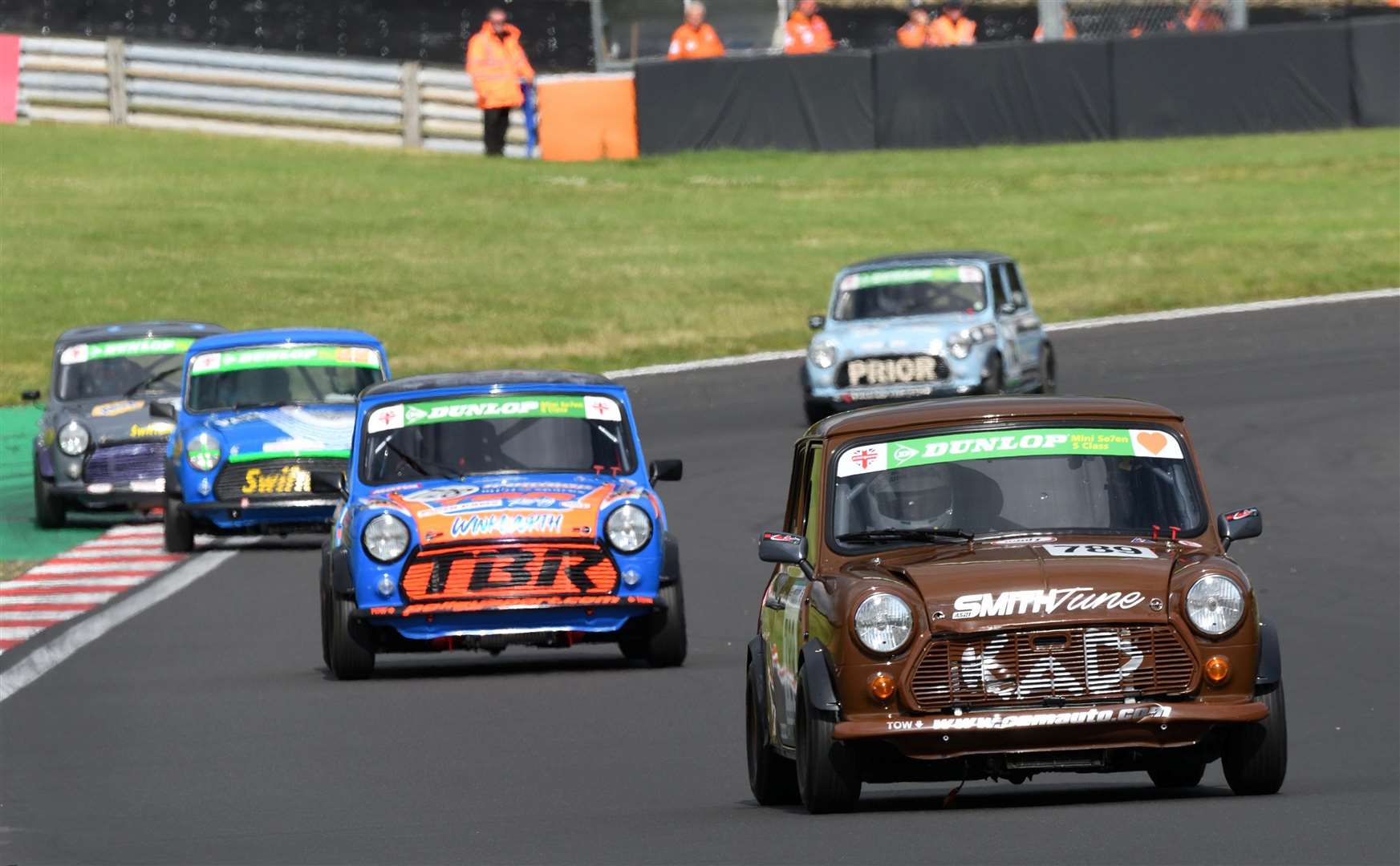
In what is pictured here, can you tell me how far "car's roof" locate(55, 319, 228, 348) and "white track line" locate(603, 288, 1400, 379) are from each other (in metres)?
6.81

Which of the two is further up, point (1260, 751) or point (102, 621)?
point (1260, 751)

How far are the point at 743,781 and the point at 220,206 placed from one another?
29.0 meters

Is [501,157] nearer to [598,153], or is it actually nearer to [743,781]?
[598,153]

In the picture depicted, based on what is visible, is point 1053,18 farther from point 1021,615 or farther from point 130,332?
point 1021,615

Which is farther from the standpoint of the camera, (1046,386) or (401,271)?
(401,271)

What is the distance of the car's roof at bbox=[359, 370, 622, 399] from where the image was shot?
13688 millimetres

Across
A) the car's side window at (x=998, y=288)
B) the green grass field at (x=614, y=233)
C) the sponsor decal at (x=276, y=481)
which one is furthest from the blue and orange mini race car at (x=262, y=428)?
the green grass field at (x=614, y=233)

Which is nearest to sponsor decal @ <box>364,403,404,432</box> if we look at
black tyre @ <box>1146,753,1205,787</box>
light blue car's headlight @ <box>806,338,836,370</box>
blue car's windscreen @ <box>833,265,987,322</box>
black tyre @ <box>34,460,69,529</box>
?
black tyre @ <box>1146,753,1205,787</box>

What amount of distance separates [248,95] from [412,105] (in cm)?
264

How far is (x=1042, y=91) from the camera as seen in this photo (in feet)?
126

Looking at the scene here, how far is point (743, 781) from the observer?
9805mm

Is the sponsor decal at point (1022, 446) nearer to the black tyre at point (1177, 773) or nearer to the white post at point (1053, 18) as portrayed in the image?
the black tyre at point (1177, 773)

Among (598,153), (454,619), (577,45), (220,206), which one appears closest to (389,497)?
(454,619)

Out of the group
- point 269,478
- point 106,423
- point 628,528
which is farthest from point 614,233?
point 628,528
